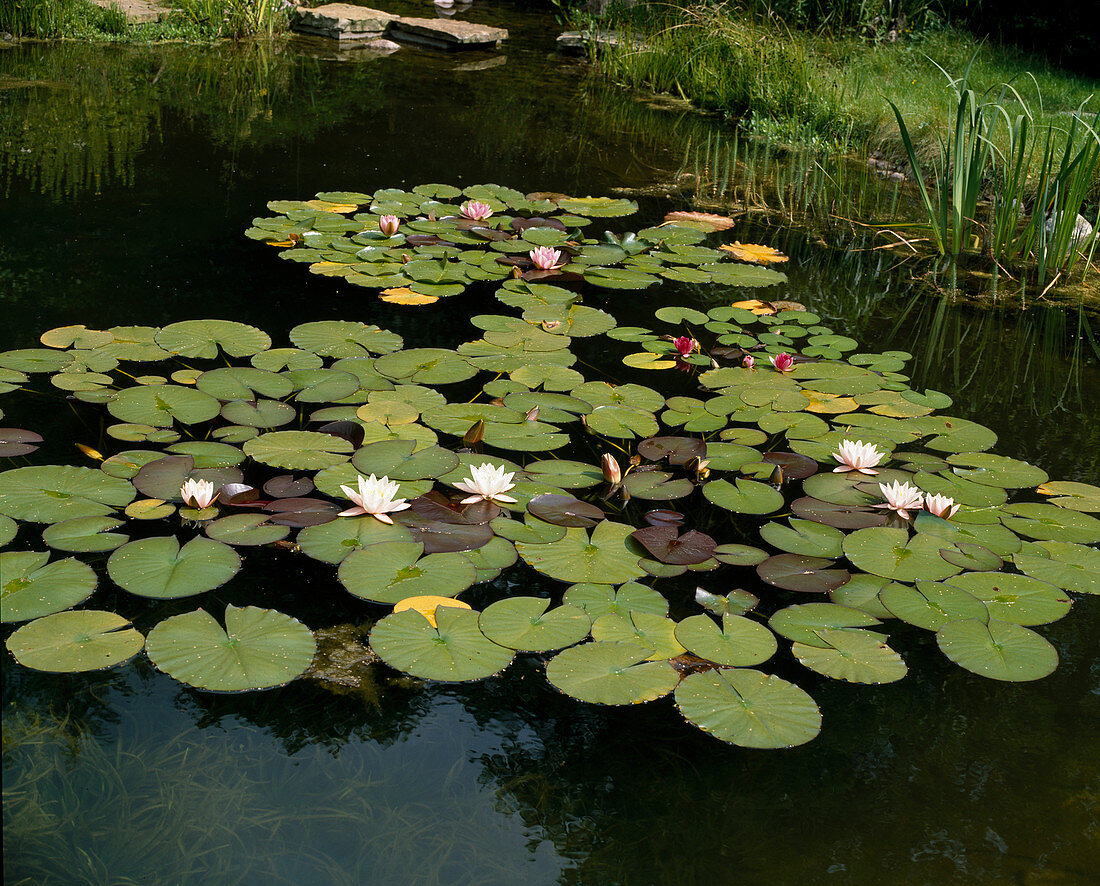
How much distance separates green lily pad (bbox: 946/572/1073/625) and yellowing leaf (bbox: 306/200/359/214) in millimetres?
3216

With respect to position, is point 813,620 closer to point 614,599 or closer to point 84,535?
point 614,599

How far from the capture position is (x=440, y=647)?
1.79 meters

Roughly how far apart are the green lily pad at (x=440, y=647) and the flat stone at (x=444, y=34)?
904 centimetres

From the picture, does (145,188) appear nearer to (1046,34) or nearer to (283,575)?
(283,575)

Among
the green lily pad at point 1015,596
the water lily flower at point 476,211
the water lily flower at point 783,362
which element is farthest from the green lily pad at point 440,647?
the water lily flower at point 476,211

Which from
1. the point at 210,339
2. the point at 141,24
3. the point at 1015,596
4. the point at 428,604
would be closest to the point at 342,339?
the point at 210,339

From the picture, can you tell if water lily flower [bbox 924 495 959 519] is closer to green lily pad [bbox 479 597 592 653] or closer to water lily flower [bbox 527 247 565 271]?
green lily pad [bbox 479 597 592 653]

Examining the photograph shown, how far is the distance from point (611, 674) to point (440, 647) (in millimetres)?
334

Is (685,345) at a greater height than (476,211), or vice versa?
(476,211)

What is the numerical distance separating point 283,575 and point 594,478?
0.81 m

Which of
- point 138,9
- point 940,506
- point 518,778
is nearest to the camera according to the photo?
point 518,778

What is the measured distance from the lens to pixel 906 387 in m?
3.05

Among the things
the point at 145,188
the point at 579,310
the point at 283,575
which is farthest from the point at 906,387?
the point at 145,188

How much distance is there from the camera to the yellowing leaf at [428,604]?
1885 mm
